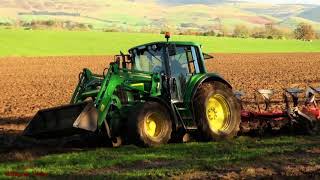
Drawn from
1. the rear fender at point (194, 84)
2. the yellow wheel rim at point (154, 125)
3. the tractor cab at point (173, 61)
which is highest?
the tractor cab at point (173, 61)

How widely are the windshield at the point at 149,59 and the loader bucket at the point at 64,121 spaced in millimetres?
1842

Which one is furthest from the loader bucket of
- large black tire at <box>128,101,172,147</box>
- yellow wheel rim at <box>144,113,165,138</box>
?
yellow wheel rim at <box>144,113,165,138</box>

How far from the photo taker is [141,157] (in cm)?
848

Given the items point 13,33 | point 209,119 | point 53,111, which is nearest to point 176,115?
point 209,119

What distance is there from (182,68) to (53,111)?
2.60 m

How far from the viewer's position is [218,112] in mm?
10742

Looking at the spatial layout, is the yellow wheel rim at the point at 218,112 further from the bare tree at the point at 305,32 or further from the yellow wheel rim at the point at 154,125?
the bare tree at the point at 305,32

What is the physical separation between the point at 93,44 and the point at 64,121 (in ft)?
166

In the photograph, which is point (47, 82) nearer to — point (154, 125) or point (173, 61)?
point (173, 61)

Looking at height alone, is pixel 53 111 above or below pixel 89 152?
above

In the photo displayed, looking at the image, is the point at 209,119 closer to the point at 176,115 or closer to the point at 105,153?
the point at 176,115

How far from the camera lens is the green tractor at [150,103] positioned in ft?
30.5

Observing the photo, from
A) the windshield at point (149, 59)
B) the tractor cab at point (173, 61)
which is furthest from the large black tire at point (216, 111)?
the windshield at point (149, 59)

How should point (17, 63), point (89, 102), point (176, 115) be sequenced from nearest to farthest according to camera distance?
point (89, 102)
point (176, 115)
point (17, 63)
